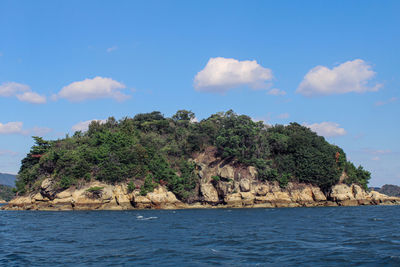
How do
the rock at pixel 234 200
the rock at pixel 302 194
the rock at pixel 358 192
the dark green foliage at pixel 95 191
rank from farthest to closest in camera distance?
the rock at pixel 358 192 < the rock at pixel 302 194 < the rock at pixel 234 200 < the dark green foliage at pixel 95 191

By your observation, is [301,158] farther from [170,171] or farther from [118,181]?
[118,181]

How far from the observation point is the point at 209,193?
67.8 metres

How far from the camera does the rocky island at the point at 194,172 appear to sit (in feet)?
201

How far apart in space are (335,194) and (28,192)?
2352 inches

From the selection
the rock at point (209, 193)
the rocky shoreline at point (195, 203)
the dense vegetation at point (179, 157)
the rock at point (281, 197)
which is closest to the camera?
the rocky shoreline at point (195, 203)

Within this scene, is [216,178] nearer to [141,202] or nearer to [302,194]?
[141,202]

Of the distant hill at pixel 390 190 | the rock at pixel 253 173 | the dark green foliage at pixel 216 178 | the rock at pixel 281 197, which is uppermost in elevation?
the rock at pixel 253 173

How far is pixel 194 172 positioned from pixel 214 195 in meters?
7.29

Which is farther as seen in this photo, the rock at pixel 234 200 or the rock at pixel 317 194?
the rock at pixel 317 194

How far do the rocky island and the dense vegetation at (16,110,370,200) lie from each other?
19cm

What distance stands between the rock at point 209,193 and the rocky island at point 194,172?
195 mm

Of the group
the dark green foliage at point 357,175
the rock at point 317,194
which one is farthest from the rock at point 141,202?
the dark green foliage at point 357,175

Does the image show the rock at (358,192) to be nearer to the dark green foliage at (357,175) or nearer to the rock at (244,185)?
the dark green foliage at (357,175)

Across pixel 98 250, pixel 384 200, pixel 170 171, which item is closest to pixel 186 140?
pixel 170 171
